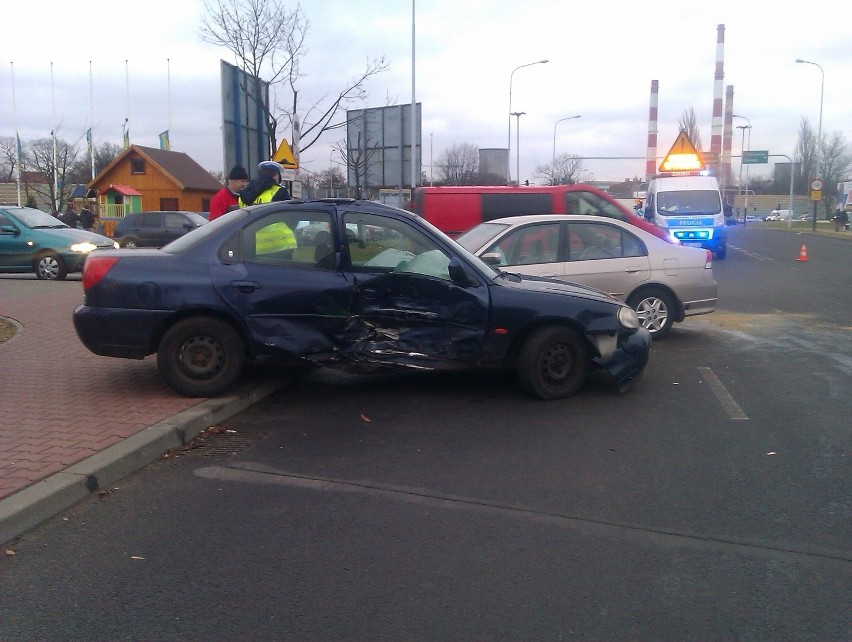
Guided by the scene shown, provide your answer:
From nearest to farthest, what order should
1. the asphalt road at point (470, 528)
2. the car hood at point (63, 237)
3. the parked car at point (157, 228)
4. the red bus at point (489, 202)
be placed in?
the asphalt road at point (470, 528) < the red bus at point (489, 202) < the car hood at point (63, 237) < the parked car at point (157, 228)

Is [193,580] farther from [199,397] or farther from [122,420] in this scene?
[199,397]

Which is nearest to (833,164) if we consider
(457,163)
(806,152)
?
(806,152)

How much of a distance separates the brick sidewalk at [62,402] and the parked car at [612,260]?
14.1 feet

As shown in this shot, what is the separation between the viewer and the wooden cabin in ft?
156

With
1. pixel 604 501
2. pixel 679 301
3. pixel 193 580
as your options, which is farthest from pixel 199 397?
pixel 679 301

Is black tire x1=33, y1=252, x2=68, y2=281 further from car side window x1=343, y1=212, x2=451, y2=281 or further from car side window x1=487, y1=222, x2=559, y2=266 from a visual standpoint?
car side window x1=343, y1=212, x2=451, y2=281

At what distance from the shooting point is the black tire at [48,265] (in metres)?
17.2

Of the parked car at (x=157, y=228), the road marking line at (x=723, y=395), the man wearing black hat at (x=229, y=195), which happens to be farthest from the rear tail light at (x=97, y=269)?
the parked car at (x=157, y=228)

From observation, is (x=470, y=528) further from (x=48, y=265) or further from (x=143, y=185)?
(x=143, y=185)

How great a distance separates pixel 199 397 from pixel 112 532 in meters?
2.47

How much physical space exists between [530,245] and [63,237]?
11614mm

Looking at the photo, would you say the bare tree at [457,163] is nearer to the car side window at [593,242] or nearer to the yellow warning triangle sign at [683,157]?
the yellow warning triangle sign at [683,157]

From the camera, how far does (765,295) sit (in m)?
16.2

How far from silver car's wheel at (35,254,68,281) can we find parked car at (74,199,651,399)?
449 inches
